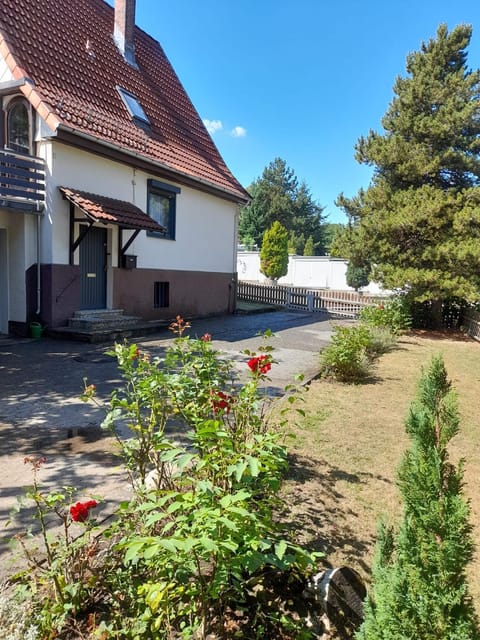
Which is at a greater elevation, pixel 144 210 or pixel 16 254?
pixel 144 210

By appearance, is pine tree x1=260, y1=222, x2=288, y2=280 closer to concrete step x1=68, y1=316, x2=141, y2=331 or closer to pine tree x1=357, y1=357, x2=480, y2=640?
concrete step x1=68, y1=316, x2=141, y2=331

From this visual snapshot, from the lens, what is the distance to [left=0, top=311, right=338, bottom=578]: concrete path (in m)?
3.36

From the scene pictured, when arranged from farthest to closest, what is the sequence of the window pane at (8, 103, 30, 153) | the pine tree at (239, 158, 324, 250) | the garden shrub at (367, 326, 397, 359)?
the pine tree at (239, 158, 324, 250) → the window pane at (8, 103, 30, 153) → the garden shrub at (367, 326, 397, 359)

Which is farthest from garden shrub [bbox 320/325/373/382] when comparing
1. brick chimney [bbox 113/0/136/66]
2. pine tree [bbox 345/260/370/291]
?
pine tree [bbox 345/260/370/291]

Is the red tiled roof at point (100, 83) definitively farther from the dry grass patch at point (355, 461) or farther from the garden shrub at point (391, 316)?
the dry grass patch at point (355, 461)

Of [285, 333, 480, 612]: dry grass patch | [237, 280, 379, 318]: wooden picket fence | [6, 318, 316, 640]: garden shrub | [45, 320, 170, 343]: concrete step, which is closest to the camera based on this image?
[6, 318, 316, 640]: garden shrub

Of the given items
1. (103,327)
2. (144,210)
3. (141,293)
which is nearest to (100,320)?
(103,327)

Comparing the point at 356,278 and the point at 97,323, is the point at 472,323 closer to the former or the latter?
the point at 97,323

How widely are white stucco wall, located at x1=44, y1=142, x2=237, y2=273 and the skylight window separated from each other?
177 cm

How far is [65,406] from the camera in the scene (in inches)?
206

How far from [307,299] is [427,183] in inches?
293

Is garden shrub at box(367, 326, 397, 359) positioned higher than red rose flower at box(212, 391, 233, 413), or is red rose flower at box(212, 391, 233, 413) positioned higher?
red rose flower at box(212, 391, 233, 413)

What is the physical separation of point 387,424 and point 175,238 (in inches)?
391

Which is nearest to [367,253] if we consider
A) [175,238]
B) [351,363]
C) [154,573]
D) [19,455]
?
[175,238]
